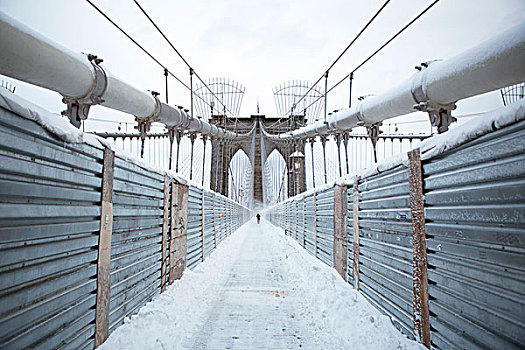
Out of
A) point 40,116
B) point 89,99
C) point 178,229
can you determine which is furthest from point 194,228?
point 40,116

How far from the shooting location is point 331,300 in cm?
351

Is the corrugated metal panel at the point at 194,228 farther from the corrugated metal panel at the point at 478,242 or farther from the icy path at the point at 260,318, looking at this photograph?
the corrugated metal panel at the point at 478,242

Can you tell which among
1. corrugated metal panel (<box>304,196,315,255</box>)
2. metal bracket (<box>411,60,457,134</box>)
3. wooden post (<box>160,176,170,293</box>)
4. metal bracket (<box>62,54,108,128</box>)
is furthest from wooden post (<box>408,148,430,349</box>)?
corrugated metal panel (<box>304,196,315,255</box>)

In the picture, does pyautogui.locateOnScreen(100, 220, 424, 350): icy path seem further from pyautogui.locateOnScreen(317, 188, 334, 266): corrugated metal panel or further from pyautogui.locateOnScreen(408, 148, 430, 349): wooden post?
pyautogui.locateOnScreen(317, 188, 334, 266): corrugated metal panel

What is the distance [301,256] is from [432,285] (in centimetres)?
481

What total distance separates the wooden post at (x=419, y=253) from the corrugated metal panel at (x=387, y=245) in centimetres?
12

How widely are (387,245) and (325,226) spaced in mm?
2744

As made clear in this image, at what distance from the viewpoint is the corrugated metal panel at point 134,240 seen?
2.62 m

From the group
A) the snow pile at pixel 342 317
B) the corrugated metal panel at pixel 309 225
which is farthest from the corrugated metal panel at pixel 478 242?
the corrugated metal panel at pixel 309 225

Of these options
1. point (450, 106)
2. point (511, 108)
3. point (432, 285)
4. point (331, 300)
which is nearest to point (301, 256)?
point (331, 300)

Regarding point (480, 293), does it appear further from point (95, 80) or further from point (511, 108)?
point (95, 80)

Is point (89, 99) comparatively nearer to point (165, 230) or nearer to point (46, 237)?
point (165, 230)

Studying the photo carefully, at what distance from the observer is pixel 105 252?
240cm

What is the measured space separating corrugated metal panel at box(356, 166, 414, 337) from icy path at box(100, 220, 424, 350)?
6.5 inches
